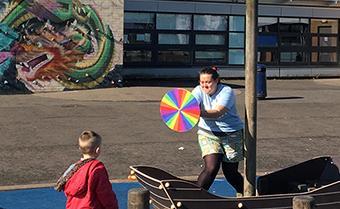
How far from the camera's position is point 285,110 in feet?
56.5

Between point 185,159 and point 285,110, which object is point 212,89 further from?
point 285,110

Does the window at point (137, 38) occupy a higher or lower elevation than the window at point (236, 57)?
higher

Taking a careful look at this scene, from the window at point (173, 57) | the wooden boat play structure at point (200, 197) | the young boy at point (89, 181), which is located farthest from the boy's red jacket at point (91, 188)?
the window at point (173, 57)

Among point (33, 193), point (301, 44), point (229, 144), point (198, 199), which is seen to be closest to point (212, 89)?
point (229, 144)

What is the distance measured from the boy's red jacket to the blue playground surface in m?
2.56

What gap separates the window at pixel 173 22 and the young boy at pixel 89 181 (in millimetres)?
22147

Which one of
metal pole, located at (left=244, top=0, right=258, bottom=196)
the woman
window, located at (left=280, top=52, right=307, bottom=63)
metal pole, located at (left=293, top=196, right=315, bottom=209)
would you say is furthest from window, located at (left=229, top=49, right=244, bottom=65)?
metal pole, located at (left=293, top=196, right=315, bottom=209)

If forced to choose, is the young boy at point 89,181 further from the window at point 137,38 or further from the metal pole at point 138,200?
the window at point 137,38

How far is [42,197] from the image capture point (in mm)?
8055

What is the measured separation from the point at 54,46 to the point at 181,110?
1619 centimetres

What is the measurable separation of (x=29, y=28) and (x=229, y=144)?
15780 millimetres

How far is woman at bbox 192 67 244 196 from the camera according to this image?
6.68m

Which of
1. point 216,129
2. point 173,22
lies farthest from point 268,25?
point 216,129

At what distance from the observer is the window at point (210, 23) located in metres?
27.6
